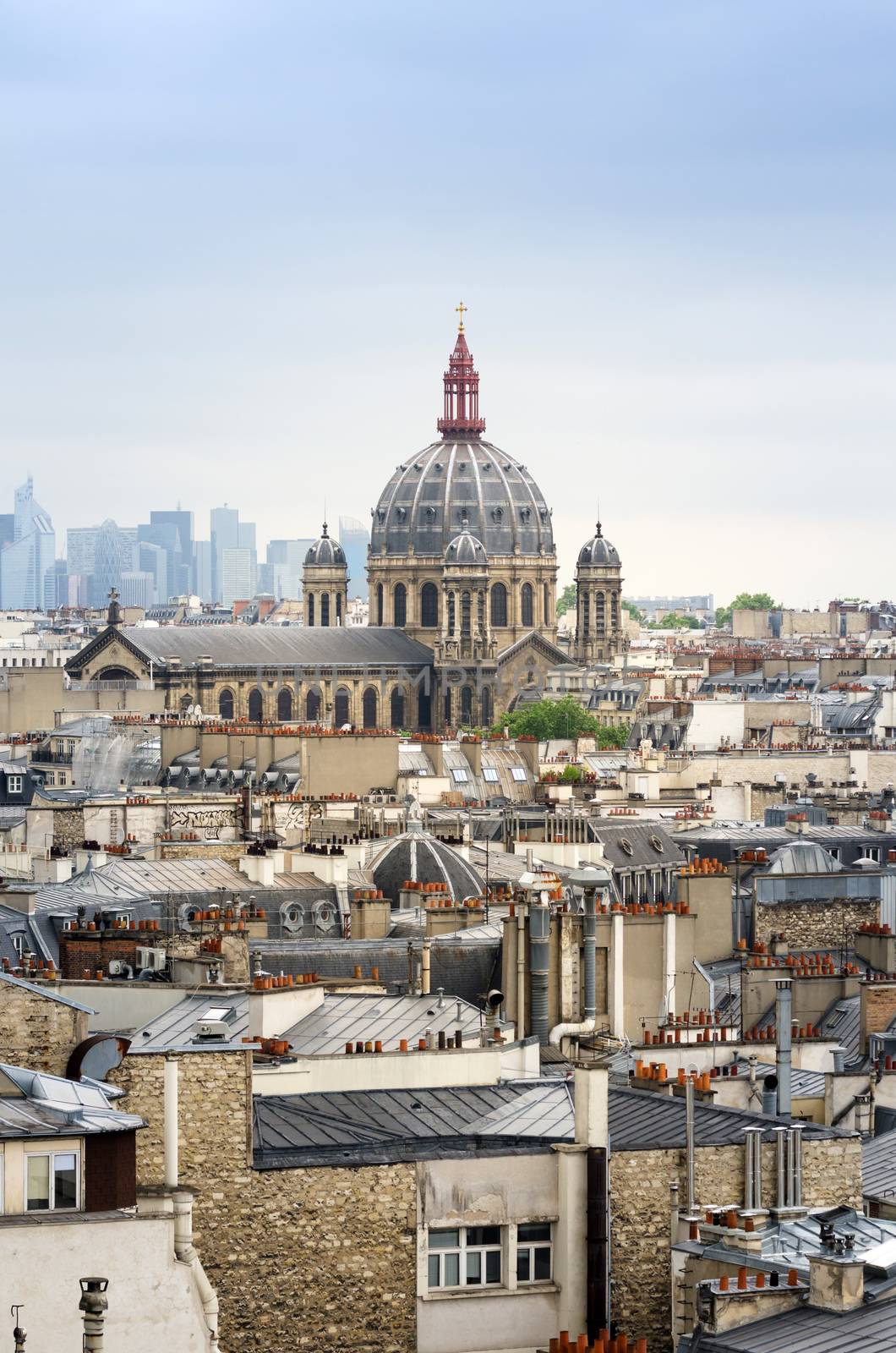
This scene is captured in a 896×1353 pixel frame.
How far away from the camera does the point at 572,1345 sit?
1794 centimetres

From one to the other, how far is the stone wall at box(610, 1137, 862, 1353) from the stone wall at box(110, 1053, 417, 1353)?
128 centimetres

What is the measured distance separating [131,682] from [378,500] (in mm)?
50443

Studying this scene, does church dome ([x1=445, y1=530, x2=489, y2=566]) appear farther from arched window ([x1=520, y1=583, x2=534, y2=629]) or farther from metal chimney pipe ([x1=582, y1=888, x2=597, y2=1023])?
metal chimney pipe ([x1=582, y1=888, x2=597, y2=1023])

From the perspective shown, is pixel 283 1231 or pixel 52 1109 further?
pixel 283 1231

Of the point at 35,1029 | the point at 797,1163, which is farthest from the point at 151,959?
the point at 35,1029

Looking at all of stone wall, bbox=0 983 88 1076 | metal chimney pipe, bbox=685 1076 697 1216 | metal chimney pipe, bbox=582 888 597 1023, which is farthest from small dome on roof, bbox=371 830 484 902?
stone wall, bbox=0 983 88 1076

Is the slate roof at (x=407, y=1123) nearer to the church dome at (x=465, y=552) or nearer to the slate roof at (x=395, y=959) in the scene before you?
the slate roof at (x=395, y=959)

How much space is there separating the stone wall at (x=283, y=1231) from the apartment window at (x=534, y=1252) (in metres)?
0.72

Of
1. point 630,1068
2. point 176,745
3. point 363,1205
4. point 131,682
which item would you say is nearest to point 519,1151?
point 363,1205

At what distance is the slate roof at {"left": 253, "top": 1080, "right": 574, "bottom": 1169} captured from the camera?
1912 cm

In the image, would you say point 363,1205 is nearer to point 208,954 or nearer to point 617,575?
point 208,954

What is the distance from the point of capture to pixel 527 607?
7028 inches

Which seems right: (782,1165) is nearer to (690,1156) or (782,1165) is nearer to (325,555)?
(690,1156)

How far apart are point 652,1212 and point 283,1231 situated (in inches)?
89.8
